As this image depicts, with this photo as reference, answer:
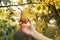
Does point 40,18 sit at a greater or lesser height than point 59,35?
greater

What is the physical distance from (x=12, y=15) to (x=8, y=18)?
0.05 meters

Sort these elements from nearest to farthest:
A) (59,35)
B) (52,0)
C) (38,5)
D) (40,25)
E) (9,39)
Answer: (52,0) → (38,5) → (40,25) → (9,39) → (59,35)

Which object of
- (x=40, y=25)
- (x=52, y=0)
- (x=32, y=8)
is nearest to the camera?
(x=52, y=0)

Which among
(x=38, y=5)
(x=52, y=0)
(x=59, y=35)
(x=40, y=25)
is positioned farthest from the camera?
(x=59, y=35)

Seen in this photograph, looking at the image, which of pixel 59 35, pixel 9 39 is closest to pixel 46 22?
pixel 59 35

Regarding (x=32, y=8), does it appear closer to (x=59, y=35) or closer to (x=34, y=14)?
(x=34, y=14)

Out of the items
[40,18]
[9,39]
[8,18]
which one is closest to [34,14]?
[40,18]

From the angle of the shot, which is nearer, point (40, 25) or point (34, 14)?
point (34, 14)

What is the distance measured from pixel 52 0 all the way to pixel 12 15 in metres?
0.31

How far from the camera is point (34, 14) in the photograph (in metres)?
1.55

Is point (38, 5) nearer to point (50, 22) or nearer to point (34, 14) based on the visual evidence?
point (34, 14)

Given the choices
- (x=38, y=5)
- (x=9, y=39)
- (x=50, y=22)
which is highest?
(x=38, y=5)

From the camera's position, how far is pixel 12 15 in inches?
48.8

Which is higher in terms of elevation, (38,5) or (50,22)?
(38,5)
